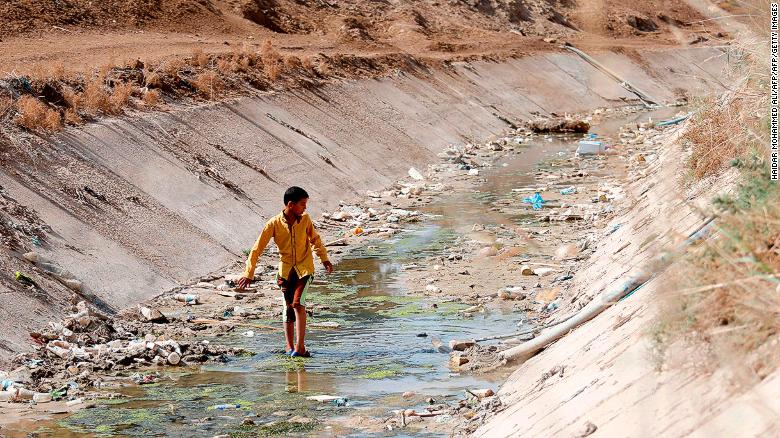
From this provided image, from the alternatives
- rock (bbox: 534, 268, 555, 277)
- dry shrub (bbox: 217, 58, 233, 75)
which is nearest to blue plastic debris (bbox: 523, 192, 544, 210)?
rock (bbox: 534, 268, 555, 277)

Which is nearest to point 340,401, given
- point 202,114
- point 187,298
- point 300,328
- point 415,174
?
point 300,328

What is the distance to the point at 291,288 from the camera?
9.82 metres

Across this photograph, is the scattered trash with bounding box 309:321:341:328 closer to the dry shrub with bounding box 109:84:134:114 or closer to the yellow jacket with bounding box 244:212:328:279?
the yellow jacket with bounding box 244:212:328:279

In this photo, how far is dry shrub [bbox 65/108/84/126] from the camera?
51.1ft

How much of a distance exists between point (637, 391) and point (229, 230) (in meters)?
10.1

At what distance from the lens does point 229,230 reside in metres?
15.0

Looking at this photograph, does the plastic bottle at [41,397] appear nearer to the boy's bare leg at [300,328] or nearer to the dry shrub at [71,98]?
the boy's bare leg at [300,328]

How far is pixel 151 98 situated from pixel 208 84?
7.77 feet

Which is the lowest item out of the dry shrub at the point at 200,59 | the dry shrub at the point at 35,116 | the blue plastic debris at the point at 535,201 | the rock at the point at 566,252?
the rock at the point at 566,252

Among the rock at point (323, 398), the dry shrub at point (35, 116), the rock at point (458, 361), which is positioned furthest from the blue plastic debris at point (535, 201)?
the rock at point (323, 398)

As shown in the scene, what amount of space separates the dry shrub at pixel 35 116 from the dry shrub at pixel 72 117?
0.37m

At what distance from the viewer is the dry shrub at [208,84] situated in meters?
20.2

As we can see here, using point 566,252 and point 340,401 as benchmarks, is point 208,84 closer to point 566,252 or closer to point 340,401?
point 566,252

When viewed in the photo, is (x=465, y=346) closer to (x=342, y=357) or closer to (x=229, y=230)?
(x=342, y=357)
